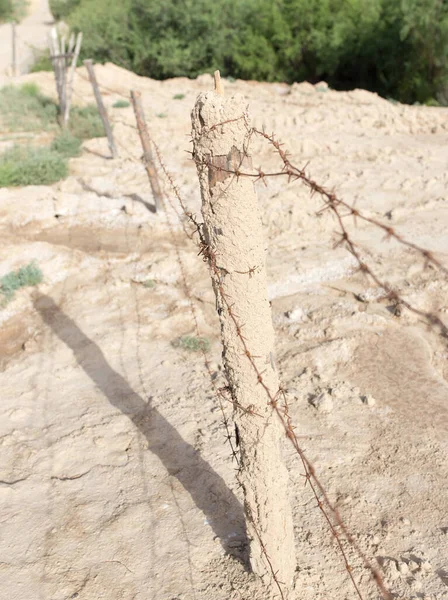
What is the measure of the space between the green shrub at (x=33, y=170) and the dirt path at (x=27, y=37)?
7606mm

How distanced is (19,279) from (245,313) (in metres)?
4.45

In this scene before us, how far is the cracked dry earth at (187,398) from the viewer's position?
10.2 feet

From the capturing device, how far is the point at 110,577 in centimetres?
306

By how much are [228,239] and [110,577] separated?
6.84 ft

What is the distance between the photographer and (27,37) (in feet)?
80.7

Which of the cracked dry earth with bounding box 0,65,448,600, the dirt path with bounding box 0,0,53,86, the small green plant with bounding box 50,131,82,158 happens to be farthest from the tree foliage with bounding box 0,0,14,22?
the cracked dry earth with bounding box 0,65,448,600

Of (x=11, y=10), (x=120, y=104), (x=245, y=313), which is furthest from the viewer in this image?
(x=11, y=10)

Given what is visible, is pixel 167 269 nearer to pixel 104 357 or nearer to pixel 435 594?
pixel 104 357

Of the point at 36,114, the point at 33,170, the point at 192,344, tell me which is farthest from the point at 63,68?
the point at 192,344

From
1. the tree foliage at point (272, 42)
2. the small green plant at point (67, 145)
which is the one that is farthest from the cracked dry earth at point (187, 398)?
the tree foliage at point (272, 42)

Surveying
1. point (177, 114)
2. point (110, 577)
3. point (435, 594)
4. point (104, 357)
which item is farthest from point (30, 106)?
point (435, 594)

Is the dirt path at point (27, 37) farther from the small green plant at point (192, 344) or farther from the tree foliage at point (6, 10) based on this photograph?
the small green plant at point (192, 344)

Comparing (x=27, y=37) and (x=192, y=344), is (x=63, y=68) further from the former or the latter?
(x=27, y=37)

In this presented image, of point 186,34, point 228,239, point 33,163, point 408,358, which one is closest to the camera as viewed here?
point 228,239
